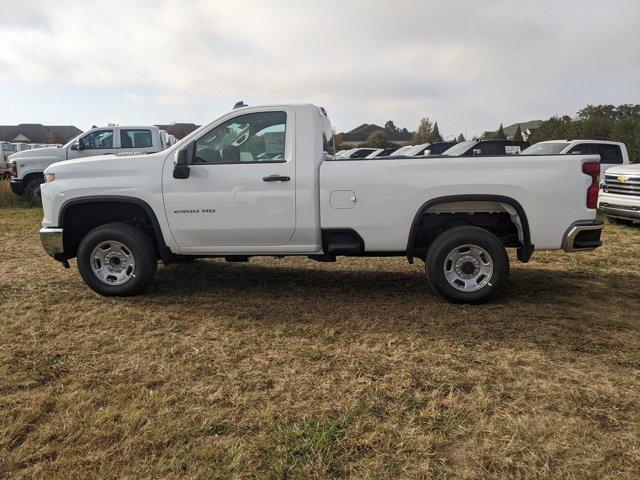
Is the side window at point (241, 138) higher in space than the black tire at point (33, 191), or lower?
higher

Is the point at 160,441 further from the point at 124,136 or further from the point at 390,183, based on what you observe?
the point at 124,136

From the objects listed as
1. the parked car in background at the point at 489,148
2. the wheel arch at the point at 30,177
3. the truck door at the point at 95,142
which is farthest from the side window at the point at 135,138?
the parked car in background at the point at 489,148

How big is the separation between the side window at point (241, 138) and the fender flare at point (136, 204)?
696mm

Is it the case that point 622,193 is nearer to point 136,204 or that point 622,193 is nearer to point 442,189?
point 442,189

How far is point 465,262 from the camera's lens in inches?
187

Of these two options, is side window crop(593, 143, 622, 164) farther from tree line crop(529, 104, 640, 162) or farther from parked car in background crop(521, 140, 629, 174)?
tree line crop(529, 104, 640, 162)

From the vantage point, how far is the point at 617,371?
3.34 m

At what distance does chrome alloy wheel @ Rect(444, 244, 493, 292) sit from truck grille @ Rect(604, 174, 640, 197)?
641 cm

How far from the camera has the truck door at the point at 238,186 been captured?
15.4 feet

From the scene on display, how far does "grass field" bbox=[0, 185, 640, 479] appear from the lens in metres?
2.43

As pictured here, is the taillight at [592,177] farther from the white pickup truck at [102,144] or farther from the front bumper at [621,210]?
the white pickup truck at [102,144]

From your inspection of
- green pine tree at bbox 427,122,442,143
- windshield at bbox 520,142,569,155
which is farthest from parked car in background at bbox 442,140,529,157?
green pine tree at bbox 427,122,442,143

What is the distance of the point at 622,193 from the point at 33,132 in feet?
309

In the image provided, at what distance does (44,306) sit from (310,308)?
2666 mm
